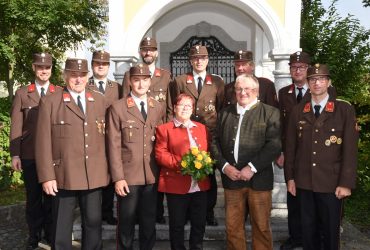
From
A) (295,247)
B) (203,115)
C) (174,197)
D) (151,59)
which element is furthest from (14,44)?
(295,247)

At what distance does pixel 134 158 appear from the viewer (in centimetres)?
404

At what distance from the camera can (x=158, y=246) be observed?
4.90 metres

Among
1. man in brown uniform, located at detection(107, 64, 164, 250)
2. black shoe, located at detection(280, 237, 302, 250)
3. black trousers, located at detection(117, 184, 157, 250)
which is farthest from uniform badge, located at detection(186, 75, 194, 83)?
black shoe, located at detection(280, 237, 302, 250)

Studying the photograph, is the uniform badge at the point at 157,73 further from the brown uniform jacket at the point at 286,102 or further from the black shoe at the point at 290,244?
the black shoe at the point at 290,244

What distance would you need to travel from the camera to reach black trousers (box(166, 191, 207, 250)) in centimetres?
413

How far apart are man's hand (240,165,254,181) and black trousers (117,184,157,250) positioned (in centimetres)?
93

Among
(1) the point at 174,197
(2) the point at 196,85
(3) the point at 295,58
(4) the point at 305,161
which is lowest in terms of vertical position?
(1) the point at 174,197

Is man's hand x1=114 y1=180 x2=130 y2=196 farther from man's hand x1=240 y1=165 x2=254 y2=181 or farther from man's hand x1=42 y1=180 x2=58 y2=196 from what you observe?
man's hand x1=240 y1=165 x2=254 y2=181

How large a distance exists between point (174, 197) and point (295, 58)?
2.14 meters

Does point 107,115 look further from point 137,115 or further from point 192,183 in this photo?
point 192,183

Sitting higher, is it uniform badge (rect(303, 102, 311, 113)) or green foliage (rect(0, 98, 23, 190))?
uniform badge (rect(303, 102, 311, 113))

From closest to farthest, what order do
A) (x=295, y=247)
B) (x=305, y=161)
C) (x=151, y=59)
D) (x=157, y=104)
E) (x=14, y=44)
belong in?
(x=305, y=161), (x=157, y=104), (x=295, y=247), (x=151, y=59), (x=14, y=44)

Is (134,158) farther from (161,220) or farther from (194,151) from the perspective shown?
(161,220)

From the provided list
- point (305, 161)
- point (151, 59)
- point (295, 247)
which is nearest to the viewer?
Result: point (305, 161)
